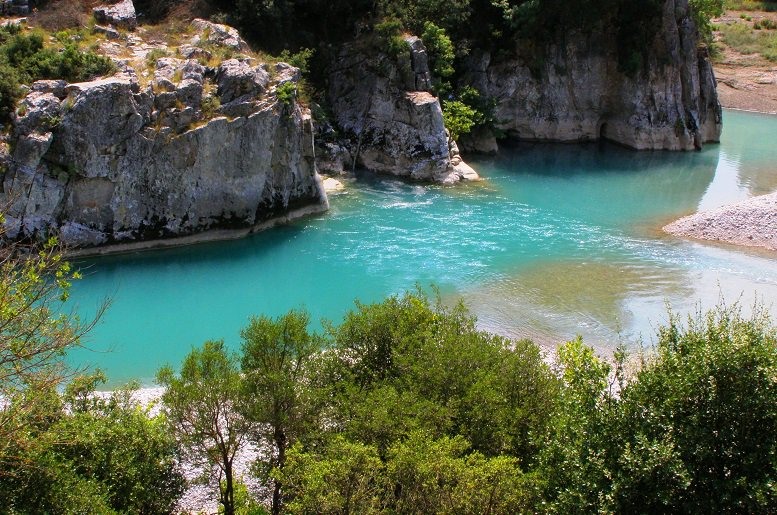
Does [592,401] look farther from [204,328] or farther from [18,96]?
[18,96]

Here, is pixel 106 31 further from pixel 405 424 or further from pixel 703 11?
pixel 703 11

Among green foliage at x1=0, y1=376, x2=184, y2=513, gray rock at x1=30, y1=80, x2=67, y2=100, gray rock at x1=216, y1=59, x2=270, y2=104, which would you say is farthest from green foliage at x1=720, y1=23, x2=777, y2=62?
green foliage at x1=0, y1=376, x2=184, y2=513

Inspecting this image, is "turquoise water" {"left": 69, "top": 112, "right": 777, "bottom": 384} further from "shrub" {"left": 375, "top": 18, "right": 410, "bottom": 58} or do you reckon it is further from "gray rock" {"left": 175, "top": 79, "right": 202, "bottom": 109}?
"shrub" {"left": 375, "top": 18, "right": 410, "bottom": 58}

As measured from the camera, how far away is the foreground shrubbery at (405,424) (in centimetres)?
1330

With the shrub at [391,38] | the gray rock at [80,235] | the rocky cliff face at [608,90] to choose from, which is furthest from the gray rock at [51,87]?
the rocky cliff face at [608,90]

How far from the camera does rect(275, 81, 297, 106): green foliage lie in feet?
124

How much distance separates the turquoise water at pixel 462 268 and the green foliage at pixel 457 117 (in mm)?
4071

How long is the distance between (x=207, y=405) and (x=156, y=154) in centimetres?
2143

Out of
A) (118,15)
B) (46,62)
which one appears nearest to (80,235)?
(46,62)

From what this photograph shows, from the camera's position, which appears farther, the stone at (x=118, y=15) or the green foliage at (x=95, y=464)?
the stone at (x=118, y=15)

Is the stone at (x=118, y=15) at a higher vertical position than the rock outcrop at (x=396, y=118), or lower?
higher

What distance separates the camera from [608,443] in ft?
46.1

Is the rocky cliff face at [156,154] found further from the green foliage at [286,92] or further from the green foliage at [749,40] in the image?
the green foliage at [749,40]

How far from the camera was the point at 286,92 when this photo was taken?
37969mm
